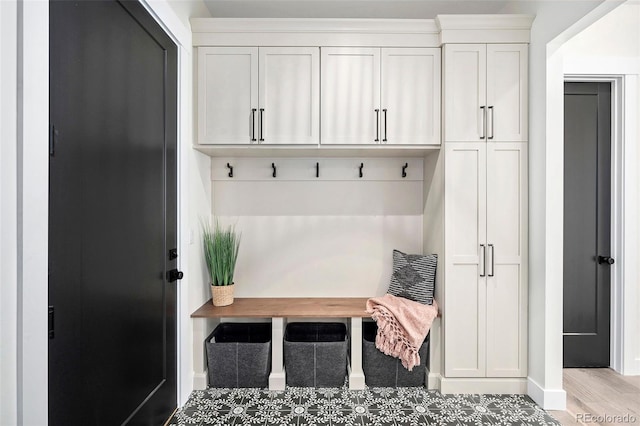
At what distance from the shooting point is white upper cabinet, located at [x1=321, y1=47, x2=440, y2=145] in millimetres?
2418

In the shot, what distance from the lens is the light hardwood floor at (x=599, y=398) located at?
210cm

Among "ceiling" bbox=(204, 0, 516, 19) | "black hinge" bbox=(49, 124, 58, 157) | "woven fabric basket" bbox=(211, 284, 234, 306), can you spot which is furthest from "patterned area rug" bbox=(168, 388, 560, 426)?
"ceiling" bbox=(204, 0, 516, 19)

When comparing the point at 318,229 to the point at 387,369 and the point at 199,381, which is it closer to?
the point at 387,369

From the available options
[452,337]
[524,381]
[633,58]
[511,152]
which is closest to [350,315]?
[452,337]

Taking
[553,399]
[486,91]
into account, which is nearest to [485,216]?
[486,91]

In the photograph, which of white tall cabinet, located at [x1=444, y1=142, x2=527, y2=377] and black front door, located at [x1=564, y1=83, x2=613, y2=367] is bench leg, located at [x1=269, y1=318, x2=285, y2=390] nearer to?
white tall cabinet, located at [x1=444, y1=142, x2=527, y2=377]

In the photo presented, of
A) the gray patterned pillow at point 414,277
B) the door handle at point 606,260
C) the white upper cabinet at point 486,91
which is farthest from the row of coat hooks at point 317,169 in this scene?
the door handle at point 606,260

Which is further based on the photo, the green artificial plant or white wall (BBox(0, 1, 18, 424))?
the green artificial plant

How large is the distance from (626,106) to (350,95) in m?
2.10

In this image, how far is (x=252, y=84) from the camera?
242cm

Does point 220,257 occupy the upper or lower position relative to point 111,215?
lower

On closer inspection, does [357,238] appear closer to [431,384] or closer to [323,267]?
[323,267]

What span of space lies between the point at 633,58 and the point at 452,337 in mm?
2483

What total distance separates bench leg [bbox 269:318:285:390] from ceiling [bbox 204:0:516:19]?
2.27 metres
